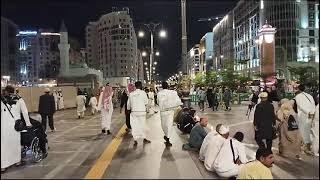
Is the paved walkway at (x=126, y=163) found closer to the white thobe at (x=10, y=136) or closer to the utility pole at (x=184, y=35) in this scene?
the white thobe at (x=10, y=136)

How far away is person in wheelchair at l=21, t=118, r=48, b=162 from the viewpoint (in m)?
11.2

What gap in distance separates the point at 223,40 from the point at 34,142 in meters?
131

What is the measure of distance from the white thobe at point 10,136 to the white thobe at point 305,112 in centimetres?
630

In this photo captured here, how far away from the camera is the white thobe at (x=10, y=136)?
32.6 ft

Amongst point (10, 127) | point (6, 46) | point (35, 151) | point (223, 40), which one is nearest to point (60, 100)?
point (35, 151)

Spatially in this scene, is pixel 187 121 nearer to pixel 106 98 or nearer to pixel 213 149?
pixel 106 98

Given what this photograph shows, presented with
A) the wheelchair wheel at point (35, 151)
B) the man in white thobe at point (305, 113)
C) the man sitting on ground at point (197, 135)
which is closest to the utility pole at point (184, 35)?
the man sitting on ground at point (197, 135)

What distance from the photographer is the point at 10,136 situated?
33.3 feet

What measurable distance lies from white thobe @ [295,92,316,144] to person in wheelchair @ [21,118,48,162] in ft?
20.4

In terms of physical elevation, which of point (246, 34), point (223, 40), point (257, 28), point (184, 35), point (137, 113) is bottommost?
point (137, 113)

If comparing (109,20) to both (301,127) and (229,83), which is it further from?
(301,127)

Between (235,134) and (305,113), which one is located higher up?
(305,113)

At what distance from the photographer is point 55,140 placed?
16.5 meters

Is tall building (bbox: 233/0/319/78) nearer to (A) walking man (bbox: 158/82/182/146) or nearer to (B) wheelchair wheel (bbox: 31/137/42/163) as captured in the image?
(A) walking man (bbox: 158/82/182/146)
